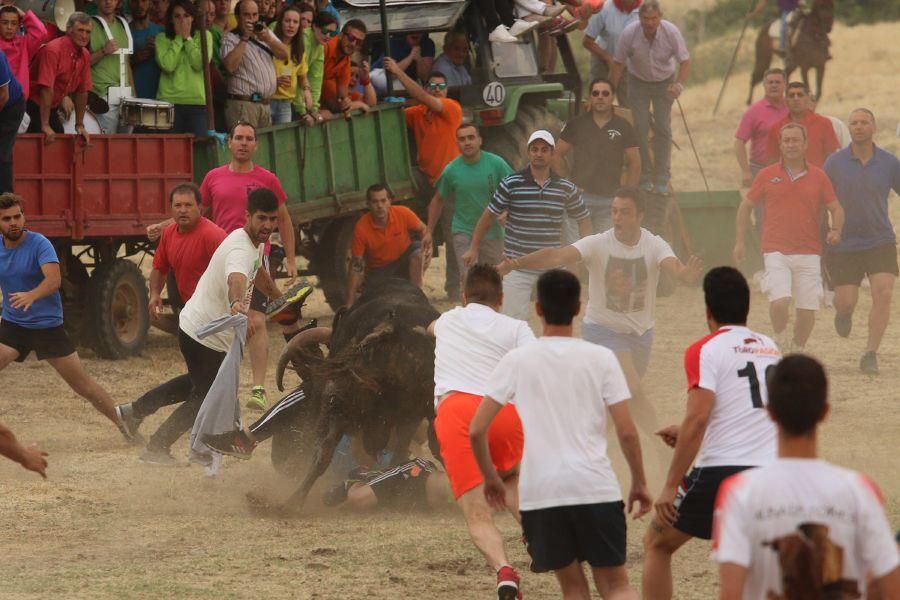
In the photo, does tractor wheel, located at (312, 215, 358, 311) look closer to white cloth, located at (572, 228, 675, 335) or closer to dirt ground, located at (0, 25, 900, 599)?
dirt ground, located at (0, 25, 900, 599)

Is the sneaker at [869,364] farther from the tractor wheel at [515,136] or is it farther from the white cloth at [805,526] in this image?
the white cloth at [805,526]

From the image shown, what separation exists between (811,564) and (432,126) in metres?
11.4

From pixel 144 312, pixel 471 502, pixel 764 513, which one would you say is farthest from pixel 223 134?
pixel 764 513

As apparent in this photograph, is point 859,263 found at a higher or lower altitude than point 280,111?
lower

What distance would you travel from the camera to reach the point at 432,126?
49.6ft

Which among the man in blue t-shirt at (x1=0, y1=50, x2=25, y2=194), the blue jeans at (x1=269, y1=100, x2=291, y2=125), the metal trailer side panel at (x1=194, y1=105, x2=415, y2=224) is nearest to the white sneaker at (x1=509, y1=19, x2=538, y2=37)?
the metal trailer side panel at (x1=194, y1=105, x2=415, y2=224)

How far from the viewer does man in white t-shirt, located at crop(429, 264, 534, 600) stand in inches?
269

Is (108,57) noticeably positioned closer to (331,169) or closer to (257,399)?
(331,169)

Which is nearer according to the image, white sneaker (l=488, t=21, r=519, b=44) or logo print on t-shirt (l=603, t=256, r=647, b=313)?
logo print on t-shirt (l=603, t=256, r=647, b=313)

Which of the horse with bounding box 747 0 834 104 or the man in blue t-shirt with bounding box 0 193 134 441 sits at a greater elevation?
the horse with bounding box 747 0 834 104

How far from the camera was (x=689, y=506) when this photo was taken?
5668 mm

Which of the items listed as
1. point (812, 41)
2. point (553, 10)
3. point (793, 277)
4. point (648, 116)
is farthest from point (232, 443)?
point (812, 41)

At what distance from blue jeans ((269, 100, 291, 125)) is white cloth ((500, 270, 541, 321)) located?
3792 mm

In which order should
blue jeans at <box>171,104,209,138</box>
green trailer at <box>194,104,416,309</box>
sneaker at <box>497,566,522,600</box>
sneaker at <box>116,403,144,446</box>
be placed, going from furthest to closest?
green trailer at <box>194,104,416,309</box>
blue jeans at <box>171,104,209,138</box>
sneaker at <box>116,403,144,446</box>
sneaker at <box>497,566,522,600</box>
